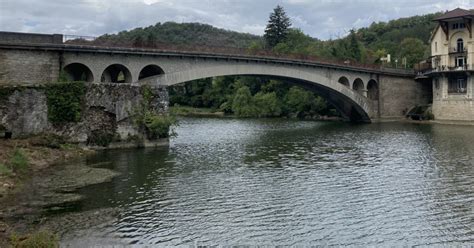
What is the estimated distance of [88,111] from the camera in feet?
112

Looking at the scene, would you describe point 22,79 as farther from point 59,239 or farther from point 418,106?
point 418,106

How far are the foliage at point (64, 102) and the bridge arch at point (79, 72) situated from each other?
22.8 feet

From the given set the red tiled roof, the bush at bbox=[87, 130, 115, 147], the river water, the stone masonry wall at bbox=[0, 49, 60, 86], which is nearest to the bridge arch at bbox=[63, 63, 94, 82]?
the stone masonry wall at bbox=[0, 49, 60, 86]

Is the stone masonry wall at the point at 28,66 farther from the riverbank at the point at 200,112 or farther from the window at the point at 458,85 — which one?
the riverbank at the point at 200,112

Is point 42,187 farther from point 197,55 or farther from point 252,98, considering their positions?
point 252,98

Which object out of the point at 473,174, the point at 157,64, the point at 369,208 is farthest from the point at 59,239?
the point at 157,64

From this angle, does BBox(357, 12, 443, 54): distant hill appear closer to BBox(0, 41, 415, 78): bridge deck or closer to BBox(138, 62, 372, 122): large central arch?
BBox(0, 41, 415, 78): bridge deck

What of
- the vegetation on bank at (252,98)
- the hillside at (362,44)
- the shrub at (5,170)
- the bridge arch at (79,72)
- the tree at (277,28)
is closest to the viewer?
the shrub at (5,170)

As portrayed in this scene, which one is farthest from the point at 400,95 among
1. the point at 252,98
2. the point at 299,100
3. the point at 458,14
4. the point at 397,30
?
the point at 397,30

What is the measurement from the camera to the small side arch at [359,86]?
7069 centimetres

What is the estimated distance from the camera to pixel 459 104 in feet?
210

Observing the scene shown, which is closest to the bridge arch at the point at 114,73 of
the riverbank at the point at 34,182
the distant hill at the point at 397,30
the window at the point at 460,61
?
the riverbank at the point at 34,182

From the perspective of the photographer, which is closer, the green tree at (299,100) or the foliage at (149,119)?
the foliage at (149,119)

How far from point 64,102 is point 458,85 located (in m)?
53.3
